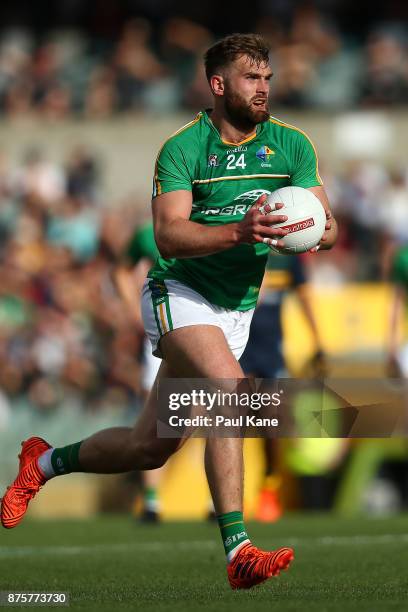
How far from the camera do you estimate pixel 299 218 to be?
6105 mm

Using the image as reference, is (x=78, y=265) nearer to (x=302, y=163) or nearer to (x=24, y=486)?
(x=24, y=486)

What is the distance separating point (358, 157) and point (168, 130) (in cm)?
268

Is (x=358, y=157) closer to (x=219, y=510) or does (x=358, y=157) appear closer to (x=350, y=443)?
(x=350, y=443)

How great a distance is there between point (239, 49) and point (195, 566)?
9.80 feet

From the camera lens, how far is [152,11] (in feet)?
74.6

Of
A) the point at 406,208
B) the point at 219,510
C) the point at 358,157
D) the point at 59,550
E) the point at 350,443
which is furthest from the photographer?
the point at 358,157

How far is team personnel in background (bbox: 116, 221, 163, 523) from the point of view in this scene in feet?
36.9

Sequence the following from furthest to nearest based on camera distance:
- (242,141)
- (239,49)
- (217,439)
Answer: (242,141)
(239,49)
(217,439)

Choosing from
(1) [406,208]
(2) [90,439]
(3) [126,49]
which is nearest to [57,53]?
(3) [126,49]

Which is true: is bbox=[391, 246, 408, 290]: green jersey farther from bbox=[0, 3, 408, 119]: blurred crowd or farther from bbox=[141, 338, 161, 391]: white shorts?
bbox=[0, 3, 408, 119]: blurred crowd

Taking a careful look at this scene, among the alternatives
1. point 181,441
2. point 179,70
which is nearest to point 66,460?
point 181,441

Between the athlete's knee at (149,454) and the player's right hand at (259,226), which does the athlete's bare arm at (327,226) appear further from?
the athlete's knee at (149,454)

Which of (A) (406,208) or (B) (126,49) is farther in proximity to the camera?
(B) (126,49)

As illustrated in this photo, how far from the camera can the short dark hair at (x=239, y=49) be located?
6.44m
